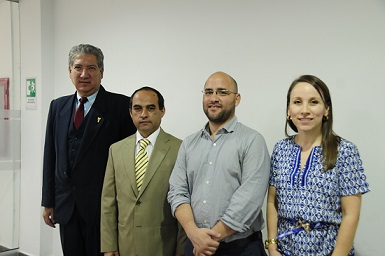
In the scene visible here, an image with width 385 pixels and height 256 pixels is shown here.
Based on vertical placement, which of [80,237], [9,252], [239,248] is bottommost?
[9,252]

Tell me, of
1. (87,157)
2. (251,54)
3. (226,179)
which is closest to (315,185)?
(226,179)

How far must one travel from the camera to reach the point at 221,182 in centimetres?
172

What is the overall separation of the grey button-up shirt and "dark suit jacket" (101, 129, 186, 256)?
0.17 metres

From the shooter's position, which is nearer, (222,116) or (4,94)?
(222,116)

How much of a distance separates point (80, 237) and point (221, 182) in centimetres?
115

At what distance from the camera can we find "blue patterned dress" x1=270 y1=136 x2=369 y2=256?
59.4 inches

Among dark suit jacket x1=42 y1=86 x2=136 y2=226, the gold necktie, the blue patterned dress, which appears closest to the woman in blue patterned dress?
the blue patterned dress

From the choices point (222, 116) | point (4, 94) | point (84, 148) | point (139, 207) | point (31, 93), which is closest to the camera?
point (222, 116)

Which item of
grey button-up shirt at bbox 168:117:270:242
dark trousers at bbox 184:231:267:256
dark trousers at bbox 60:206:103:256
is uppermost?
grey button-up shirt at bbox 168:117:270:242

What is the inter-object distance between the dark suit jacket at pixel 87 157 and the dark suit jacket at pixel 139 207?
19 cm

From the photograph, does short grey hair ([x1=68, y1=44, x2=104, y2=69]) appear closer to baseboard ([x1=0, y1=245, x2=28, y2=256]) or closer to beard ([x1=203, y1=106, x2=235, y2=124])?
beard ([x1=203, y1=106, x2=235, y2=124])

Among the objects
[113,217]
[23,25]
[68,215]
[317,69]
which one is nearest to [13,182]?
[23,25]

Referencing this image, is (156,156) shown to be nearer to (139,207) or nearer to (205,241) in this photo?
(139,207)

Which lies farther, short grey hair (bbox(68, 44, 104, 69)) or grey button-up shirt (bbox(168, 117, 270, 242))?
short grey hair (bbox(68, 44, 104, 69))
